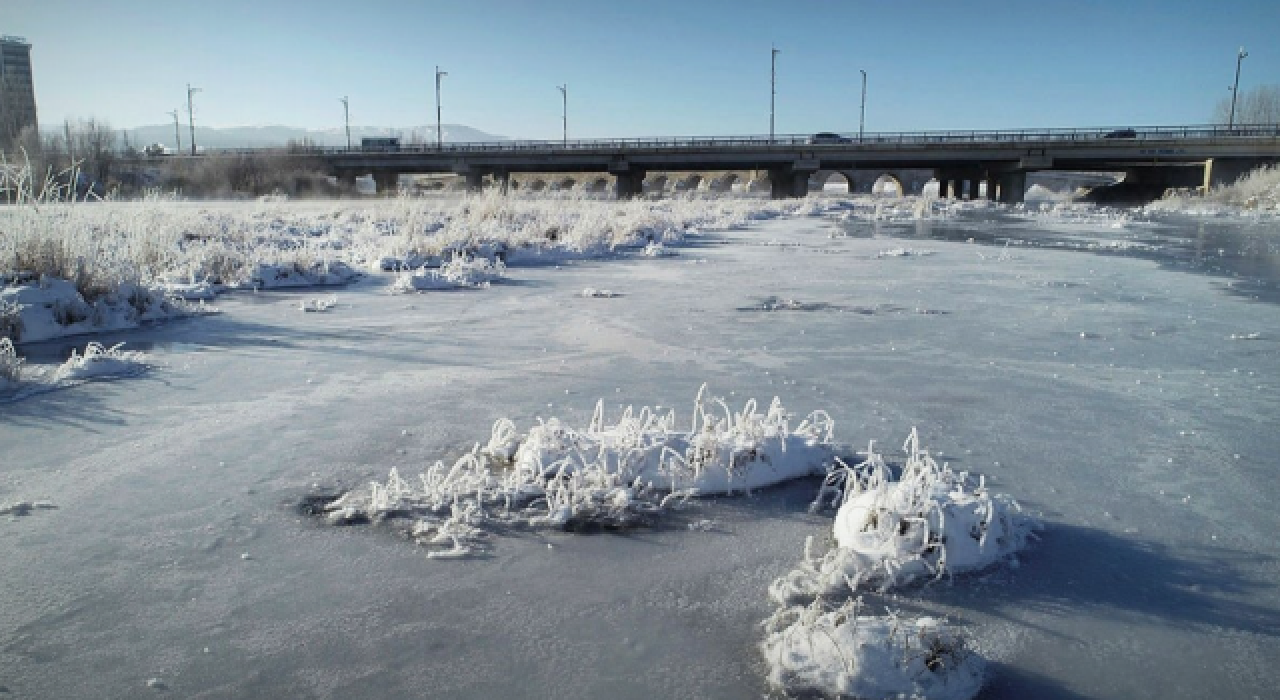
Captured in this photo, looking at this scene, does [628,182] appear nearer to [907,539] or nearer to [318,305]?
[318,305]

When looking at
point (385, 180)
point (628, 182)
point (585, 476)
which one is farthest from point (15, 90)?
point (585, 476)

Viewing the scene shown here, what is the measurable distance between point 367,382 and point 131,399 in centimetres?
194

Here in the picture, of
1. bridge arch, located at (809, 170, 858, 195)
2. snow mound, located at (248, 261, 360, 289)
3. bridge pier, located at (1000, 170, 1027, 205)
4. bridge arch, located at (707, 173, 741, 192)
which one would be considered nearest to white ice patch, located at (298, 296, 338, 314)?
snow mound, located at (248, 261, 360, 289)

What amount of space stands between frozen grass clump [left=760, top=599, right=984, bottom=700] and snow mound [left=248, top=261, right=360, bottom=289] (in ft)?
46.2

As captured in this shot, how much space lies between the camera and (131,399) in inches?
273

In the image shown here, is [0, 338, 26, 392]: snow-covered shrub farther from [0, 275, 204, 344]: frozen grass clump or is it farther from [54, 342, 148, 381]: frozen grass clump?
[0, 275, 204, 344]: frozen grass clump

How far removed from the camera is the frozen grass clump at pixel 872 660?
9.52 ft

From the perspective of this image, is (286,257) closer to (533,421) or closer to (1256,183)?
(533,421)

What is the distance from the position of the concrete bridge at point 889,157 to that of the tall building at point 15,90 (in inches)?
1248

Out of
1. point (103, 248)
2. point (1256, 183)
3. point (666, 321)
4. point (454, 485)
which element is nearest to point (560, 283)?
point (666, 321)

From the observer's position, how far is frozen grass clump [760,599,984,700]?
2902mm

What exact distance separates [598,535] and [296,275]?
42.7ft

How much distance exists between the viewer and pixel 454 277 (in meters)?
14.8

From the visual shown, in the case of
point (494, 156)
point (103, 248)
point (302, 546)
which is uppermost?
point (494, 156)
